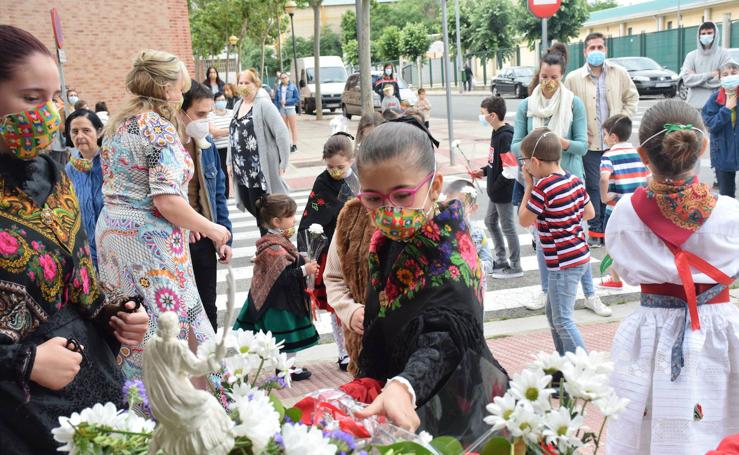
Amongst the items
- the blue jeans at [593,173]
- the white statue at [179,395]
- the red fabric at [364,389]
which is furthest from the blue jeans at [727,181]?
the white statue at [179,395]

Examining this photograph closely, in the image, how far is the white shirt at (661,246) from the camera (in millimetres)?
3000

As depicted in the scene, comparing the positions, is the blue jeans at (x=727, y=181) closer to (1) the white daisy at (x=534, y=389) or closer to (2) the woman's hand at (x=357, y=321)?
(2) the woman's hand at (x=357, y=321)

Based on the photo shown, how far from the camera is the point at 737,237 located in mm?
3008

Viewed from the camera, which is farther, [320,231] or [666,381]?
[320,231]

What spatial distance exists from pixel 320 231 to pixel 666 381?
244 cm

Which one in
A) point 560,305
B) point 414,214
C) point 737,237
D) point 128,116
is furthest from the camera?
point 560,305

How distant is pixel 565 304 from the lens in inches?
188

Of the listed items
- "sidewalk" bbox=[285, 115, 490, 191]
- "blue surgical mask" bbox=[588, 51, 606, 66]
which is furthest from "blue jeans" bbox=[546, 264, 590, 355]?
"sidewalk" bbox=[285, 115, 490, 191]

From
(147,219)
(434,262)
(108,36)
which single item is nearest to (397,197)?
(434,262)

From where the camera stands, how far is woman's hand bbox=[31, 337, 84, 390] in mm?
1939

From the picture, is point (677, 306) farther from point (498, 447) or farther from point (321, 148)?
point (321, 148)

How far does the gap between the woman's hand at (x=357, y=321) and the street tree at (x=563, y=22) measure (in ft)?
144

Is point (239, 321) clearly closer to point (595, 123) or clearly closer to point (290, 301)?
point (290, 301)

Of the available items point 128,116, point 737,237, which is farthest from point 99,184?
point 737,237
